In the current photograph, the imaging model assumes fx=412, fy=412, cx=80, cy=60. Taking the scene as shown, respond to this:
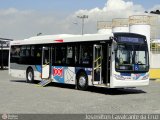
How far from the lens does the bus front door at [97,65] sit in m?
19.4

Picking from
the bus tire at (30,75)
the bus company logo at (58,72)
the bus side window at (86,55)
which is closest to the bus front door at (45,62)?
the bus company logo at (58,72)

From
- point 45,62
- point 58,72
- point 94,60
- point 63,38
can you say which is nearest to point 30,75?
point 45,62

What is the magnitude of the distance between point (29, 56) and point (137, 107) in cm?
1320

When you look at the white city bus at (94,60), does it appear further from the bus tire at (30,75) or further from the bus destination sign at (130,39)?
the bus tire at (30,75)

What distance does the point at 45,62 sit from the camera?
2383 centimetres

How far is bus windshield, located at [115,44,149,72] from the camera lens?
60.9 ft

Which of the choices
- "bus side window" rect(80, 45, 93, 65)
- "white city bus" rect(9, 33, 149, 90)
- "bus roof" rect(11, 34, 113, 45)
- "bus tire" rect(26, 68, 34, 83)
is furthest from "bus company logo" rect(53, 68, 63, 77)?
"bus tire" rect(26, 68, 34, 83)

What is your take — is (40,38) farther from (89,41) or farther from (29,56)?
(89,41)

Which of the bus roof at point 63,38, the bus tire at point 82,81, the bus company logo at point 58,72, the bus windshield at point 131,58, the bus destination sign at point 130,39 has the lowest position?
the bus tire at point 82,81

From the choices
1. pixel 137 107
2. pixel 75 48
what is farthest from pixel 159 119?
pixel 75 48

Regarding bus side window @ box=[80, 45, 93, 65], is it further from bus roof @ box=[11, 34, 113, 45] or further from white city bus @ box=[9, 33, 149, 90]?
bus roof @ box=[11, 34, 113, 45]

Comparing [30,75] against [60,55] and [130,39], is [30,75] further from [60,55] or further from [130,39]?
[130,39]

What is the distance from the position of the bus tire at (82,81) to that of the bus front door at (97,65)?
792 mm

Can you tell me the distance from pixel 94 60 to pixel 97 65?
0.92 ft
